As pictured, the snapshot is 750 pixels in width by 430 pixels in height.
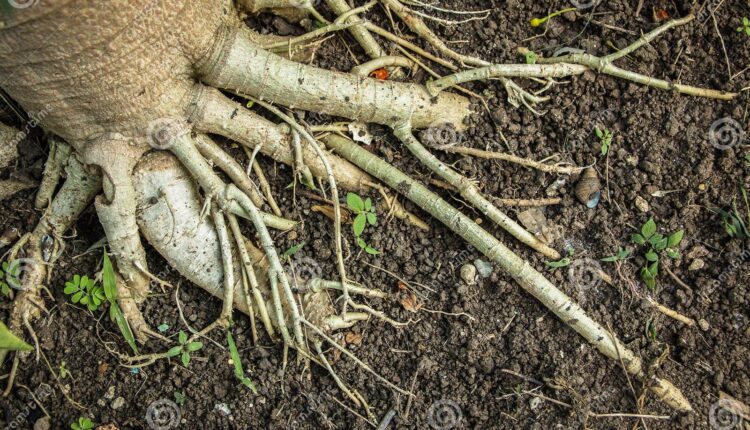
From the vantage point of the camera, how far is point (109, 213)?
2.14 metres

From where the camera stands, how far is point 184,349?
2.30m

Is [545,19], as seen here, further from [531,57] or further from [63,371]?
[63,371]

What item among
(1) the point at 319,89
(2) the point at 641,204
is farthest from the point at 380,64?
(2) the point at 641,204

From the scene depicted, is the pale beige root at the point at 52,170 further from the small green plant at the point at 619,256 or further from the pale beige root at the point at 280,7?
the small green plant at the point at 619,256

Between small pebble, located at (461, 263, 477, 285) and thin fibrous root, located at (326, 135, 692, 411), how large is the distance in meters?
0.08

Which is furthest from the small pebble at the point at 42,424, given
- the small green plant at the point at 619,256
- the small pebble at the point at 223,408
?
the small green plant at the point at 619,256

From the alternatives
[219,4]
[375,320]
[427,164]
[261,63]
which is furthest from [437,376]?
[219,4]

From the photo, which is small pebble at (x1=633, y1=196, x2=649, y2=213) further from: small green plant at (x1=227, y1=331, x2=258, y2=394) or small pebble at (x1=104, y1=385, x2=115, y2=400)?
small pebble at (x1=104, y1=385, x2=115, y2=400)

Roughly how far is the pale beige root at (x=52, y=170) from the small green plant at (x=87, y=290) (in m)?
0.31

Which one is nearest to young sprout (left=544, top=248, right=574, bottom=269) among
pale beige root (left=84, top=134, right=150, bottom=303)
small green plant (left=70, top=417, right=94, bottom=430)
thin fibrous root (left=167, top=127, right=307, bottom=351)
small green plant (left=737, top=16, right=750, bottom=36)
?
thin fibrous root (left=167, top=127, right=307, bottom=351)

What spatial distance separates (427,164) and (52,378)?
1576 mm

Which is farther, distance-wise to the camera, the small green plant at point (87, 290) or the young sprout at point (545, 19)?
the young sprout at point (545, 19)

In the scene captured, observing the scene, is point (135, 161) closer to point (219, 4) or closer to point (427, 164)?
point (219, 4)

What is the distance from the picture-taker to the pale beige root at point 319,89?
2.13 metres
